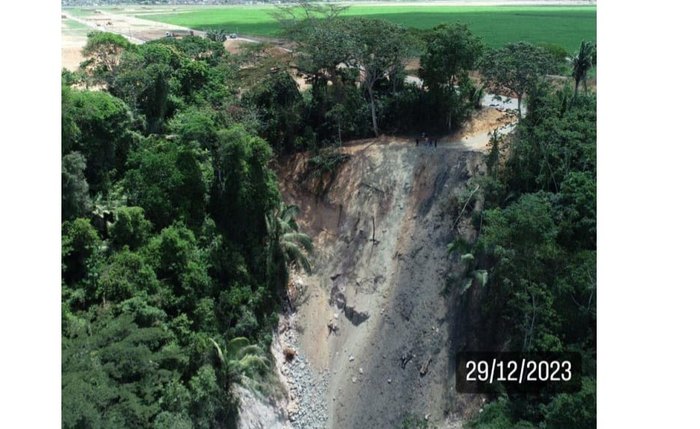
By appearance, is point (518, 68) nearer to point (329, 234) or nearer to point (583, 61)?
point (583, 61)

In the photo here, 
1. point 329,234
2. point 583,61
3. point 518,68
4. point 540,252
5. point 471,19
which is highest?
point 471,19

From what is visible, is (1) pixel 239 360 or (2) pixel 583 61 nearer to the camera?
(1) pixel 239 360

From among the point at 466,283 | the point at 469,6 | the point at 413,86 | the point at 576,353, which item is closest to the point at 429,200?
the point at 466,283

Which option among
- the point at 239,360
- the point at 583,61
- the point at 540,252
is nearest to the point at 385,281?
the point at 540,252

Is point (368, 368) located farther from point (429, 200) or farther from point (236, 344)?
point (429, 200)

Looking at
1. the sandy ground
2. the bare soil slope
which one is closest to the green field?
the sandy ground
